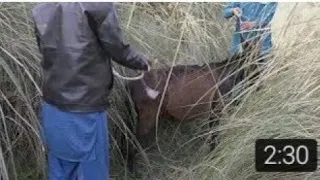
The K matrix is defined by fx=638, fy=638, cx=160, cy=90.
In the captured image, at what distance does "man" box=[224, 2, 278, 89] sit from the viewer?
108 inches

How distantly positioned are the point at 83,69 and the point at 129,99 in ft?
2.43

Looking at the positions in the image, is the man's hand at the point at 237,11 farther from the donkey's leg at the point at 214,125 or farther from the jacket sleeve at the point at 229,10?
the donkey's leg at the point at 214,125

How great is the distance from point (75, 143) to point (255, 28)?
936 millimetres

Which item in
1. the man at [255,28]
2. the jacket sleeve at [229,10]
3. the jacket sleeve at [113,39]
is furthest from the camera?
the jacket sleeve at [229,10]

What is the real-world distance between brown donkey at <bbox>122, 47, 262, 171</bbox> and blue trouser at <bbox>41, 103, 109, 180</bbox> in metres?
0.49

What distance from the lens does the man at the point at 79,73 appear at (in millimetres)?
2367

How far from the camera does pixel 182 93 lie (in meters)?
3.15

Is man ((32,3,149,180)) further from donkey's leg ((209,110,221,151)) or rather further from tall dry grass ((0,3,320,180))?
donkey's leg ((209,110,221,151))

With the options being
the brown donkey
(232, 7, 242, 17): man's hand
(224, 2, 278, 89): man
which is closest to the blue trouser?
the brown donkey

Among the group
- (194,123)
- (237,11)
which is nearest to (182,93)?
(194,123)

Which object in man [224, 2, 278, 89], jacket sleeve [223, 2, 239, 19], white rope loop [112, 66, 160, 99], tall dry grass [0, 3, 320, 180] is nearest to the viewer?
tall dry grass [0, 3, 320, 180]

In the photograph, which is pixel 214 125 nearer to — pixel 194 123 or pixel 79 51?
pixel 194 123

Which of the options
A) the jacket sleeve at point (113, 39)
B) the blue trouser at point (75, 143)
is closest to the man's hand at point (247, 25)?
the jacket sleeve at point (113, 39)

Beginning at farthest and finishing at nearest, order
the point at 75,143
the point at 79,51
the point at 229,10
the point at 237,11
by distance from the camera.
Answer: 1. the point at 229,10
2. the point at 237,11
3. the point at 75,143
4. the point at 79,51
